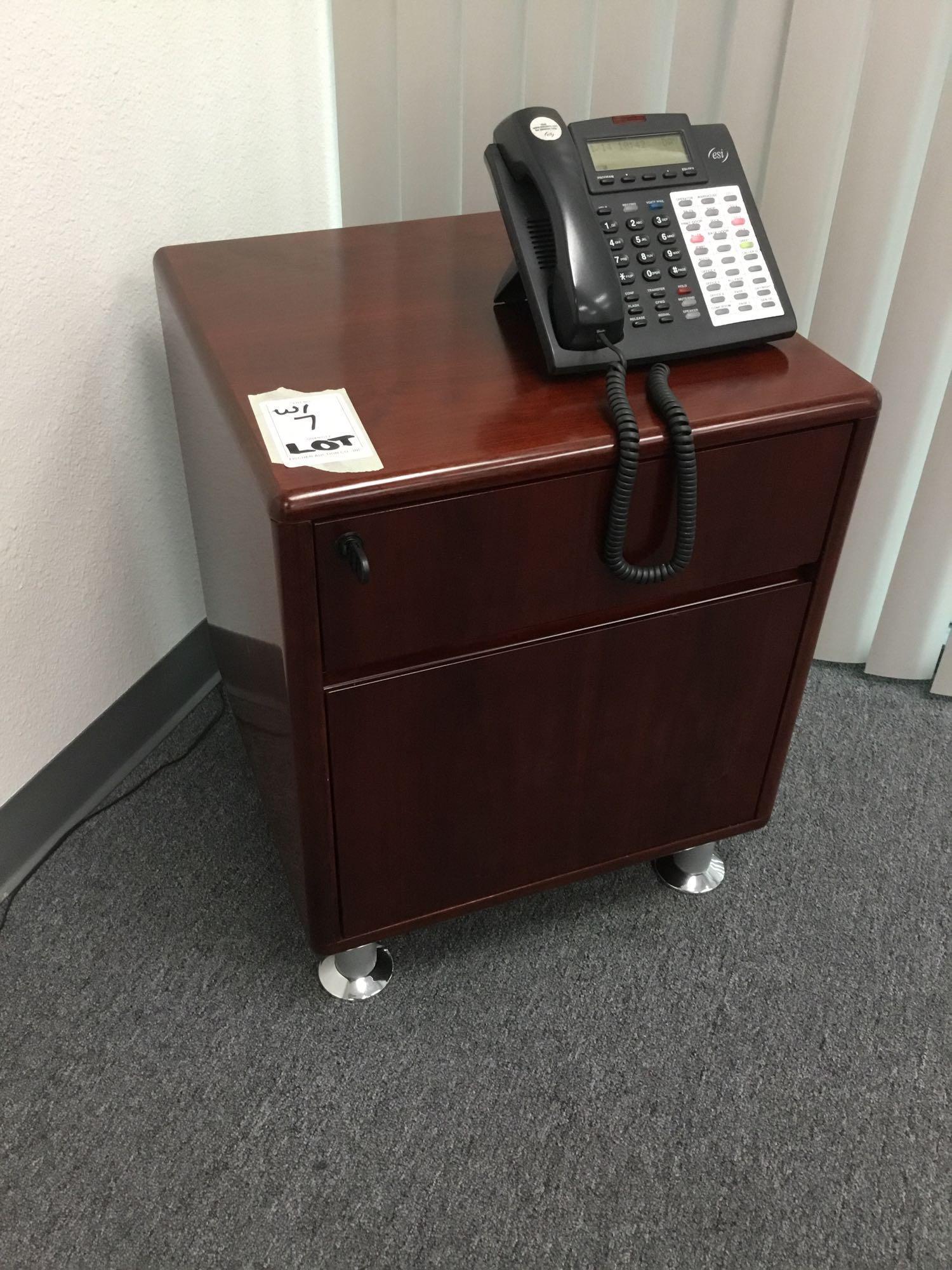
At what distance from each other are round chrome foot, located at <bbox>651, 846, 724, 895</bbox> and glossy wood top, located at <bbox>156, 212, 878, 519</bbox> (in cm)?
59

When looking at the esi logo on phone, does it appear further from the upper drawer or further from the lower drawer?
the lower drawer

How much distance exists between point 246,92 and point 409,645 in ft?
2.54

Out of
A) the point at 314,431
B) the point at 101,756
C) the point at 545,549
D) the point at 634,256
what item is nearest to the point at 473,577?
the point at 545,549

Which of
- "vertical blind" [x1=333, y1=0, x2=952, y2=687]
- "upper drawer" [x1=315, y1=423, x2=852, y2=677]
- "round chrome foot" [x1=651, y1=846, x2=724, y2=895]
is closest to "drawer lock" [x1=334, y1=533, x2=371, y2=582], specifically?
"upper drawer" [x1=315, y1=423, x2=852, y2=677]

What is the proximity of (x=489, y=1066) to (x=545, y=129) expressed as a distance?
Result: 2.89 feet

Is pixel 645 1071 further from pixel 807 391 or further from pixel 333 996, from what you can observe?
pixel 807 391

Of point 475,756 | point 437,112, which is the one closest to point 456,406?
point 475,756

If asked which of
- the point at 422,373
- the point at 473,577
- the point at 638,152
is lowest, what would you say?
the point at 473,577

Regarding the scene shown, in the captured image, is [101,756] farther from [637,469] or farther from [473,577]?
[637,469]

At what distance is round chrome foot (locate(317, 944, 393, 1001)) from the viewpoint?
3.62 feet

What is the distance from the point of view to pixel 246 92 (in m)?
1.20

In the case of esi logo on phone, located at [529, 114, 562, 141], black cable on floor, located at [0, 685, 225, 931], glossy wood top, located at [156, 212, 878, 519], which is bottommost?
black cable on floor, located at [0, 685, 225, 931]

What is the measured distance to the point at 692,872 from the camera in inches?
48.6

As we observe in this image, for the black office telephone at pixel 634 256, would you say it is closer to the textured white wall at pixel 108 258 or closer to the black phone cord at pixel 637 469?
the black phone cord at pixel 637 469
